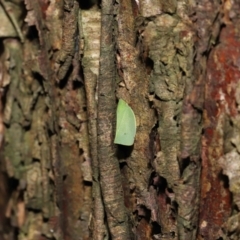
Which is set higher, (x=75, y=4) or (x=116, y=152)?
(x=75, y=4)

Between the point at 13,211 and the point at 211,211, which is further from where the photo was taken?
the point at 13,211

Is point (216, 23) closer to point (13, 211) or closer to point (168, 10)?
point (168, 10)

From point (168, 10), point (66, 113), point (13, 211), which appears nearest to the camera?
point (168, 10)

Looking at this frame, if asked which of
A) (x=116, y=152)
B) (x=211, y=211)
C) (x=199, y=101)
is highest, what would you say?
(x=199, y=101)

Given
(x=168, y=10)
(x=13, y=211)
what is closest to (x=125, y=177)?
(x=168, y=10)
